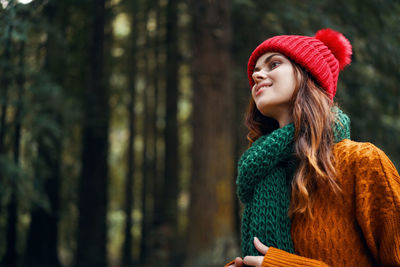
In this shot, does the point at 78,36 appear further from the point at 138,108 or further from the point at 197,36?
the point at 138,108

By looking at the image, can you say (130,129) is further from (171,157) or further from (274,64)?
(274,64)

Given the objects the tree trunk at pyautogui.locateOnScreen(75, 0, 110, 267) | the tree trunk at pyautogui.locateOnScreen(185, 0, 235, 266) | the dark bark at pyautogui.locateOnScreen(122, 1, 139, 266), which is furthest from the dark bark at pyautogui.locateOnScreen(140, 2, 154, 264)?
the tree trunk at pyautogui.locateOnScreen(185, 0, 235, 266)

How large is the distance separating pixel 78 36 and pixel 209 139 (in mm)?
5447

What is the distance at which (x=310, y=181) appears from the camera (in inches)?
72.3

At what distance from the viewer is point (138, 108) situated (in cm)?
1647

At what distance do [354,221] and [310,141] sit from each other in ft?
1.42

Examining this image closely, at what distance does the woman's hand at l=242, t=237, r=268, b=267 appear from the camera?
1778mm

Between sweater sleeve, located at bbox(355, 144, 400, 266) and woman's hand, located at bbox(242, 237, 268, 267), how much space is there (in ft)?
1.50

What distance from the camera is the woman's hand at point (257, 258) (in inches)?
70.0

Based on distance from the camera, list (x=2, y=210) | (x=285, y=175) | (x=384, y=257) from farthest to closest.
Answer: (x=2, y=210) < (x=285, y=175) < (x=384, y=257)

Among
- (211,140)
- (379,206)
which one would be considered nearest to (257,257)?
(379,206)

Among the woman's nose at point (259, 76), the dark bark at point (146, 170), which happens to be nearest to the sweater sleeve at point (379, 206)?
the woman's nose at point (259, 76)

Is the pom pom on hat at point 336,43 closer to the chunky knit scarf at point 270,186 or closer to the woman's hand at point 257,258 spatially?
the chunky knit scarf at point 270,186

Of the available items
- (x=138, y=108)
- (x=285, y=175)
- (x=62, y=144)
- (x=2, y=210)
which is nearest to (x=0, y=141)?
(x=2, y=210)
